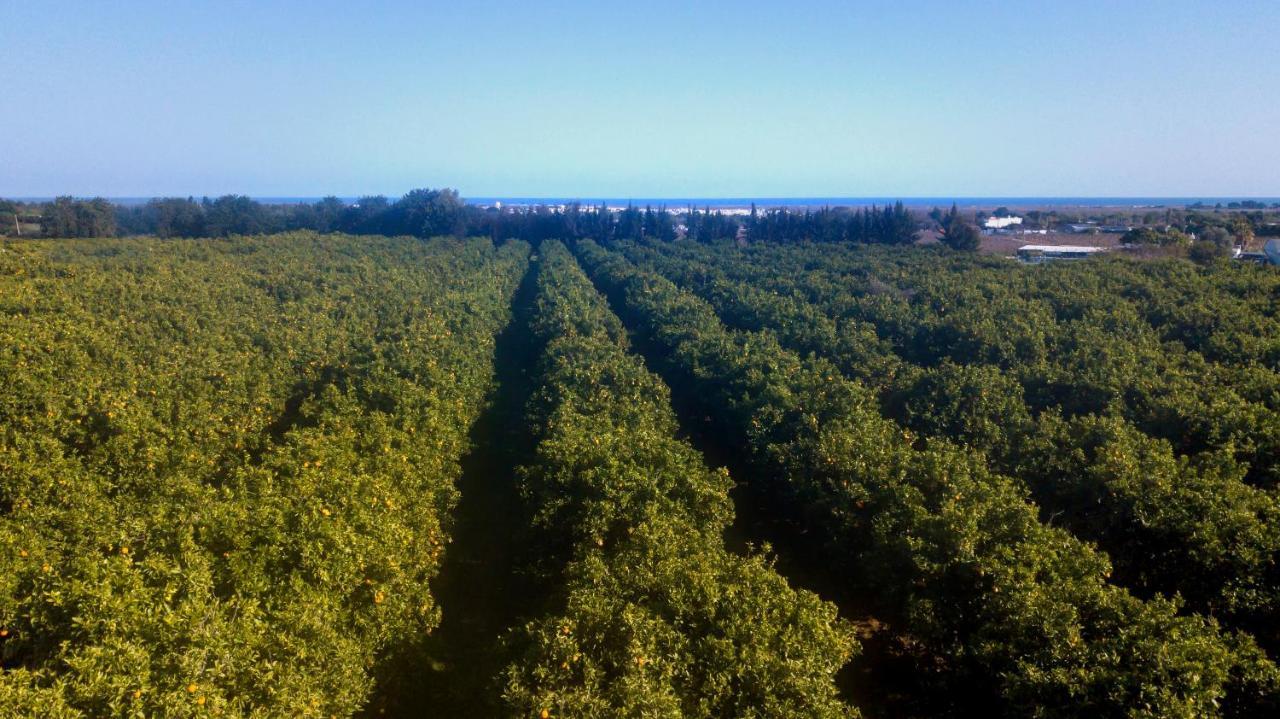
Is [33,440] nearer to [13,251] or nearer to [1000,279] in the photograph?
[13,251]

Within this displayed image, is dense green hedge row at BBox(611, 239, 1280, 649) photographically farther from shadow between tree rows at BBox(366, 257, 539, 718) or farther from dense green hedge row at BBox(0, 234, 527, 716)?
dense green hedge row at BBox(0, 234, 527, 716)

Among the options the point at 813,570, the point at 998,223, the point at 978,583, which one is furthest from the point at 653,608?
the point at 998,223

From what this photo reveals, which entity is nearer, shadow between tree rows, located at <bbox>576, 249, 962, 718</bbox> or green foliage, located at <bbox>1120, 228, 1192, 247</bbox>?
shadow between tree rows, located at <bbox>576, 249, 962, 718</bbox>

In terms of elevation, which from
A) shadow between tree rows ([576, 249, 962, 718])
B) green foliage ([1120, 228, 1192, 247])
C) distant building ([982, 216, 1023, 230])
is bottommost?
shadow between tree rows ([576, 249, 962, 718])

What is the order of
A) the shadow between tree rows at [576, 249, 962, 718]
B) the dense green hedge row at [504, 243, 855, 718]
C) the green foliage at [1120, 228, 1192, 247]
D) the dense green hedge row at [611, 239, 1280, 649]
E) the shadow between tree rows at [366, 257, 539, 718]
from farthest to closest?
the green foliage at [1120, 228, 1192, 247], the shadow between tree rows at [576, 249, 962, 718], the dense green hedge row at [611, 239, 1280, 649], the shadow between tree rows at [366, 257, 539, 718], the dense green hedge row at [504, 243, 855, 718]

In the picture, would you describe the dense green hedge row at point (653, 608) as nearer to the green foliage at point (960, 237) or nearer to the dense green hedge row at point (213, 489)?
the dense green hedge row at point (213, 489)

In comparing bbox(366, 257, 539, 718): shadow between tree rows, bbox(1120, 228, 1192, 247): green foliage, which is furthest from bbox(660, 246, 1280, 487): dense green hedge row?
bbox(1120, 228, 1192, 247): green foliage

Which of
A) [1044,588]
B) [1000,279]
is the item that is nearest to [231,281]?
[1044,588]
